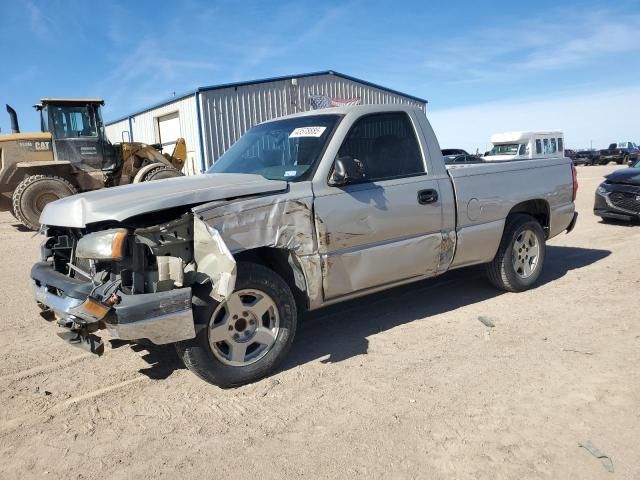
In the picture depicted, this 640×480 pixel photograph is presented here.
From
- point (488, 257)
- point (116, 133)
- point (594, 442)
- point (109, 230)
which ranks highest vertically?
point (116, 133)

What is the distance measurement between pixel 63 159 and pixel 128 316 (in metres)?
11.9

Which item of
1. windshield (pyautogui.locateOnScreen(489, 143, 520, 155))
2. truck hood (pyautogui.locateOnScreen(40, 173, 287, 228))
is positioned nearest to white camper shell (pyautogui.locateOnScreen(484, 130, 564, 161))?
windshield (pyautogui.locateOnScreen(489, 143, 520, 155))

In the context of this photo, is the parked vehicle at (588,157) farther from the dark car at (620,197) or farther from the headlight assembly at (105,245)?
the headlight assembly at (105,245)

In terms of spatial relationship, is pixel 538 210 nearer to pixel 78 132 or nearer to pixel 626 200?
pixel 626 200

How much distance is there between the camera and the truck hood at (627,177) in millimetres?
10266

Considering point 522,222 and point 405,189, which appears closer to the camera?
point 405,189

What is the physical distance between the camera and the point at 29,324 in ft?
16.9

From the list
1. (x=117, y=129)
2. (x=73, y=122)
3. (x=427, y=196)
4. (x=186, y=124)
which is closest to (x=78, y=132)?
(x=73, y=122)

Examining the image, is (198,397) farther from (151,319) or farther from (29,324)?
(29,324)

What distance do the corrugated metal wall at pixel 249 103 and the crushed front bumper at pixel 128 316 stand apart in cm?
1717

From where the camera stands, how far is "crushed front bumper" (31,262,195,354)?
312cm

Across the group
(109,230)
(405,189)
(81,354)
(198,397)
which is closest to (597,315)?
(405,189)

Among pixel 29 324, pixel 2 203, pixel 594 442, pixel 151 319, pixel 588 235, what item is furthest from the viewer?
pixel 2 203

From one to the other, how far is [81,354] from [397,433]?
111 inches
